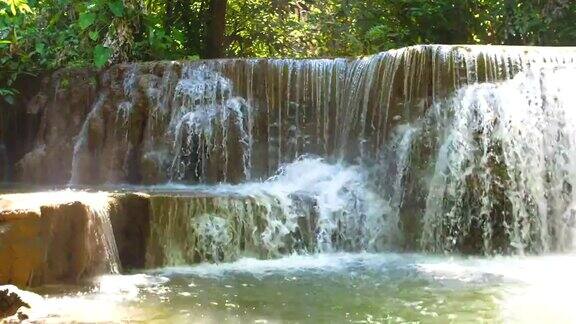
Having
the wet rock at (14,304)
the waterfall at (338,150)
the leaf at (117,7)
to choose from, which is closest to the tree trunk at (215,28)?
the leaf at (117,7)

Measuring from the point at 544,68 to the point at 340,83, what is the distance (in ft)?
7.60

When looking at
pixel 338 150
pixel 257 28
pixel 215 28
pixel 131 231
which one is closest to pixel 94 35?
pixel 215 28

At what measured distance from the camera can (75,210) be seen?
246 inches

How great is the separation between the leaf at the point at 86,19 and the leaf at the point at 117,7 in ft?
0.93

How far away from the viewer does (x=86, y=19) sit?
1041 cm

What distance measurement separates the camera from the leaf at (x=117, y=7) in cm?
1047

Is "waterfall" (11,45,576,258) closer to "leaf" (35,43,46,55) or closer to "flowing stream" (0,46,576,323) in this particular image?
"flowing stream" (0,46,576,323)

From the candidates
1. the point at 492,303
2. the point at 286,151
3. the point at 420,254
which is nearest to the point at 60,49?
the point at 286,151

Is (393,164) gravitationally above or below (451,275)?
above

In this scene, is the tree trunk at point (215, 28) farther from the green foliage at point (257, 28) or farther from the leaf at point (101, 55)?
the leaf at point (101, 55)

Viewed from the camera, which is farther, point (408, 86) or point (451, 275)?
point (408, 86)

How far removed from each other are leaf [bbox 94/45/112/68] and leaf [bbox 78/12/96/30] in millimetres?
456

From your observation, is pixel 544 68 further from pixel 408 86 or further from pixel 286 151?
pixel 286 151

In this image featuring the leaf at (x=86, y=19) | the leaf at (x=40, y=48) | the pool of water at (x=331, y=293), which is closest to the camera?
the pool of water at (x=331, y=293)
